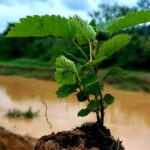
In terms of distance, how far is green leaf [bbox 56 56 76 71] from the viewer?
65cm

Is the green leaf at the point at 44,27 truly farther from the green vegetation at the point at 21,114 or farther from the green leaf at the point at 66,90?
the green vegetation at the point at 21,114

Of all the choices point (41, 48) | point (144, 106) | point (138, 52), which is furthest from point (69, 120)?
point (41, 48)

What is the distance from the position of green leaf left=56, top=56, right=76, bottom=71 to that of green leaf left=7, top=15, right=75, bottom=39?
0.08 metres

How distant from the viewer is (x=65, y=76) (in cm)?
72

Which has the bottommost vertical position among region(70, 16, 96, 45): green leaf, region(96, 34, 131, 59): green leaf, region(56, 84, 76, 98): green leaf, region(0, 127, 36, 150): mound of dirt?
region(0, 127, 36, 150): mound of dirt

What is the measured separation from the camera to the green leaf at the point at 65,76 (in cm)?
71

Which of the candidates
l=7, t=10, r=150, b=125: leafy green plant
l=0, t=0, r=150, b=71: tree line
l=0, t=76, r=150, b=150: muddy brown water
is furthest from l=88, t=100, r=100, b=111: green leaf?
l=0, t=0, r=150, b=71: tree line

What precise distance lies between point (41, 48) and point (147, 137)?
1868 centimetres

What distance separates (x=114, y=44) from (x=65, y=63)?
0.11 meters

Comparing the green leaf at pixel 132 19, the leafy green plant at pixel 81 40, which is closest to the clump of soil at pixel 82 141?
the leafy green plant at pixel 81 40

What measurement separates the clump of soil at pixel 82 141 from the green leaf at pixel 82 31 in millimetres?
204

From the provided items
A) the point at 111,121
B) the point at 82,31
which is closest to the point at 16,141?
the point at 82,31

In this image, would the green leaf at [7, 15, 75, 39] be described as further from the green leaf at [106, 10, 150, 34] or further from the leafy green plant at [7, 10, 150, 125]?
the green leaf at [106, 10, 150, 34]

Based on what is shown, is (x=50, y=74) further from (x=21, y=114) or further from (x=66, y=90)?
(x=66, y=90)
